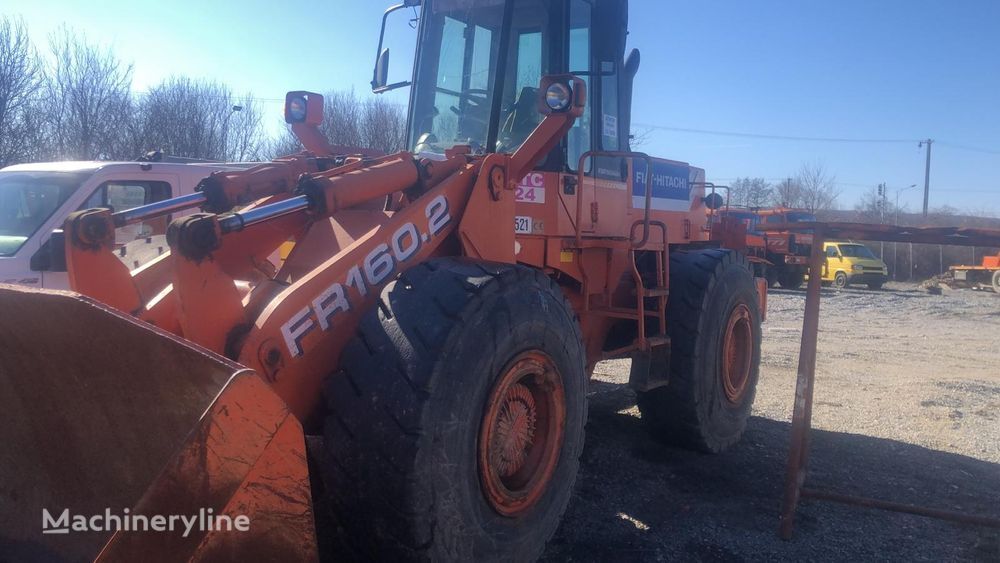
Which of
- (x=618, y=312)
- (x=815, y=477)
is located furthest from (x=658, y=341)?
(x=815, y=477)

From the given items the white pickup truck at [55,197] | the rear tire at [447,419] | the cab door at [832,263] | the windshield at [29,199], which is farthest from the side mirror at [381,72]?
the cab door at [832,263]

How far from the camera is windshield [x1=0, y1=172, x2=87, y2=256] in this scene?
7.68 metres

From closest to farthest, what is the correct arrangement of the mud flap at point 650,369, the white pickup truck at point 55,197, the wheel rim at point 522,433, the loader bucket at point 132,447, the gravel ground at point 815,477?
the loader bucket at point 132,447 < the wheel rim at point 522,433 < the gravel ground at point 815,477 < the mud flap at point 650,369 < the white pickup truck at point 55,197

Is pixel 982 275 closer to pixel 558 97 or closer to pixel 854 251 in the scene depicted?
pixel 854 251

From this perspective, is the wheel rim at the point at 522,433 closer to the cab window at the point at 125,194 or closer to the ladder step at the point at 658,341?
the ladder step at the point at 658,341

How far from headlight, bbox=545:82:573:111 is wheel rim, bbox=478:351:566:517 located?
1269 mm

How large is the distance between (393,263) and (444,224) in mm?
409

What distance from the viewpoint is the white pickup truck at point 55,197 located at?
24.3ft

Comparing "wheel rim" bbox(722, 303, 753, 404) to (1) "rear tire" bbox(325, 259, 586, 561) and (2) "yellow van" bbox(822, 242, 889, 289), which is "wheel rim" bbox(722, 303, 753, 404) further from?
(2) "yellow van" bbox(822, 242, 889, 289)

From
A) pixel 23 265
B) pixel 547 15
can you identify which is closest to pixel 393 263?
pixel 547 15

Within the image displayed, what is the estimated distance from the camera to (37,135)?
65.3ft

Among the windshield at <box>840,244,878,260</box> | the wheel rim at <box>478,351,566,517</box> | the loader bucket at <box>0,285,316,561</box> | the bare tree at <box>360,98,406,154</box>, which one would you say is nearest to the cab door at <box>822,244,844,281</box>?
the windshield at <box>840,244,878,260</box>

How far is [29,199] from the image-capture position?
311 inches

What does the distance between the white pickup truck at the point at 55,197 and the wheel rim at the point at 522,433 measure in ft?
16.4
